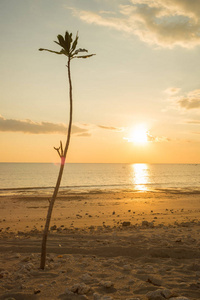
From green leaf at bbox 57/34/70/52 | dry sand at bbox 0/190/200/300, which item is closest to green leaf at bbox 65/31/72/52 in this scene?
green leaf at bbox 57/34/70/52

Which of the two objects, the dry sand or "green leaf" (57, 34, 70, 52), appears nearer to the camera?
the dry sand

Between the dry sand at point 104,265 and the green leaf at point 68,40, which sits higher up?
the green leaf at point 68,40

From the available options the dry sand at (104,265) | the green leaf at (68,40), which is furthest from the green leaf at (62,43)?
the dry sand at (104,265)

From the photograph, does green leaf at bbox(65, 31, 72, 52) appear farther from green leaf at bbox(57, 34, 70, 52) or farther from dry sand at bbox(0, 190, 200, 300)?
dry sand at bbox(0, 190, 200, 300)

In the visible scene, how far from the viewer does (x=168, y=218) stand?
19.0 metres

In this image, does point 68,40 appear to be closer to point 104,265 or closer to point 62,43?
point 62,43

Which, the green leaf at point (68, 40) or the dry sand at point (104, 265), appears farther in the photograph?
the green leaf at point (68, 40)

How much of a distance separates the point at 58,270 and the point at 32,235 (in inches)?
233

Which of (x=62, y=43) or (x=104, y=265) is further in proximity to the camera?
(x=104, y=265)

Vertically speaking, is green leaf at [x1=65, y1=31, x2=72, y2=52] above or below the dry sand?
above

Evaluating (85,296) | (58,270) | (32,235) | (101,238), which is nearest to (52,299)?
(85,296)

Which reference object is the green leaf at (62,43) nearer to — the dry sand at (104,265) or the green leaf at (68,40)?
the green leaf at (68,40)

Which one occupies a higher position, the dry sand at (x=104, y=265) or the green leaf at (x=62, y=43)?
the green leaf at (x=62, y=43)

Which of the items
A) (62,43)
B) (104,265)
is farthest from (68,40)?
(104,265)
